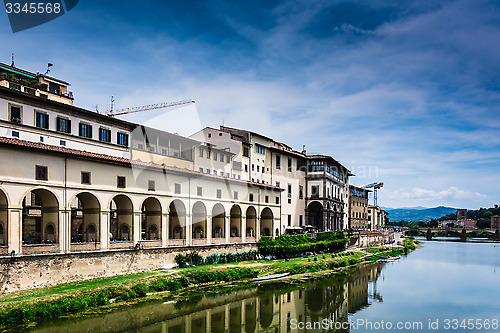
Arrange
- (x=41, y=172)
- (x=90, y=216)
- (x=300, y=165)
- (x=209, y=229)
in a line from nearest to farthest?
(x=41, y=172) < (x=90, y=216) < (x=209, y=229) < (x=300, y=165)

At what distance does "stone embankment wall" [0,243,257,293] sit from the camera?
88.8 feet

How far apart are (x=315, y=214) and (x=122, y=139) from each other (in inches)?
1723

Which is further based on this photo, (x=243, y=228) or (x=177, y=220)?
(x=243, y=228)

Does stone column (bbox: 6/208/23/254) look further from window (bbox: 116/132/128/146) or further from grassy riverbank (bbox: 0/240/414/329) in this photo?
window (bbox: 116/132/128/146)

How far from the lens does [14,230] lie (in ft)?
91.3

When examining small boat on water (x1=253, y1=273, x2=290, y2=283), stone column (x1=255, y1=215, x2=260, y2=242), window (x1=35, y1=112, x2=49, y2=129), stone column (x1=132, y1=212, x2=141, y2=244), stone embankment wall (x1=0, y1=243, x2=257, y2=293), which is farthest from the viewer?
stone column (x1=255, y1=215, x2=260, y2=242)

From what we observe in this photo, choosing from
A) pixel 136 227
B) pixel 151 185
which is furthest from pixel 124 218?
pixel 151 185

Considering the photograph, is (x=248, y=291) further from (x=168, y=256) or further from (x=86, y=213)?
(x=86, y=213)

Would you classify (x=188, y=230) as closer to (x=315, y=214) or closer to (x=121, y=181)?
(x=121, y=181)

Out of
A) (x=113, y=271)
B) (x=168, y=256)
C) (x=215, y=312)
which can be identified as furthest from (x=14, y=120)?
(x=215, y=312)

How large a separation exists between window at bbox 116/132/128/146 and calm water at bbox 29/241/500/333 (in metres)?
20.4

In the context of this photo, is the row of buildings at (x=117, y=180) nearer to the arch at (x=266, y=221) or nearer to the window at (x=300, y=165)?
the arch at (x=266, y=221)

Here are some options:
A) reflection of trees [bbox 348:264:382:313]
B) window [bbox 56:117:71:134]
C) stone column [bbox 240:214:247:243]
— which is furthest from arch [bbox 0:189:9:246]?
stone column [bbox 240:214:247:243]

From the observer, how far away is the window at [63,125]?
121 ft
